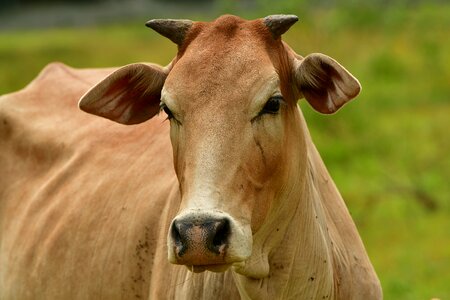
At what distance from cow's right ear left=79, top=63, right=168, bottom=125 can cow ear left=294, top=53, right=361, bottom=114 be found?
2.07ft

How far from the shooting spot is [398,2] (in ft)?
66.0

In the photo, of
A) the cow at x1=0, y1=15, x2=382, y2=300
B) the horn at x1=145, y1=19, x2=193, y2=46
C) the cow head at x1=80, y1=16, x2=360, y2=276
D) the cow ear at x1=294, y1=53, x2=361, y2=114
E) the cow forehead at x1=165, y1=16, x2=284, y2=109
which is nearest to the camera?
the cow head at x1=80, y1=16, x2=360, y2=276

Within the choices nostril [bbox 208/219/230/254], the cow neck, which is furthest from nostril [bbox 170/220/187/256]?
the cow neck

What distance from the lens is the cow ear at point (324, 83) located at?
5605 mm

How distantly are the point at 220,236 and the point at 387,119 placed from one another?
38.1 ft

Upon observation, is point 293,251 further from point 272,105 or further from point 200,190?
point 200,190

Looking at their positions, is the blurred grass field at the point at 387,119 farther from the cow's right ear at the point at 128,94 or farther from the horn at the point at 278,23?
the horn at the point at 278,23

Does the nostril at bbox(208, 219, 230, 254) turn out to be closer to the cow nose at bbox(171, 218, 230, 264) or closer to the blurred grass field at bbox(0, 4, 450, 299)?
the cow nose at bbox(171, 218, 230, 264)

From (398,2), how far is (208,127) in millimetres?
15200

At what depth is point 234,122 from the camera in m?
5.33

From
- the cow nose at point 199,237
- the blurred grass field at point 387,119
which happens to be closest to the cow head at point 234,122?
the cow nose at point 199,237

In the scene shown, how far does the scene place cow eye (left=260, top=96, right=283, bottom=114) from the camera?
5441mm

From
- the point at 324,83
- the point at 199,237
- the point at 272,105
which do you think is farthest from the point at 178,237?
the point at 324,83

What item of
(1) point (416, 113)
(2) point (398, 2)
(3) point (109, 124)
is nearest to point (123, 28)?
(2) point (398, 2)
